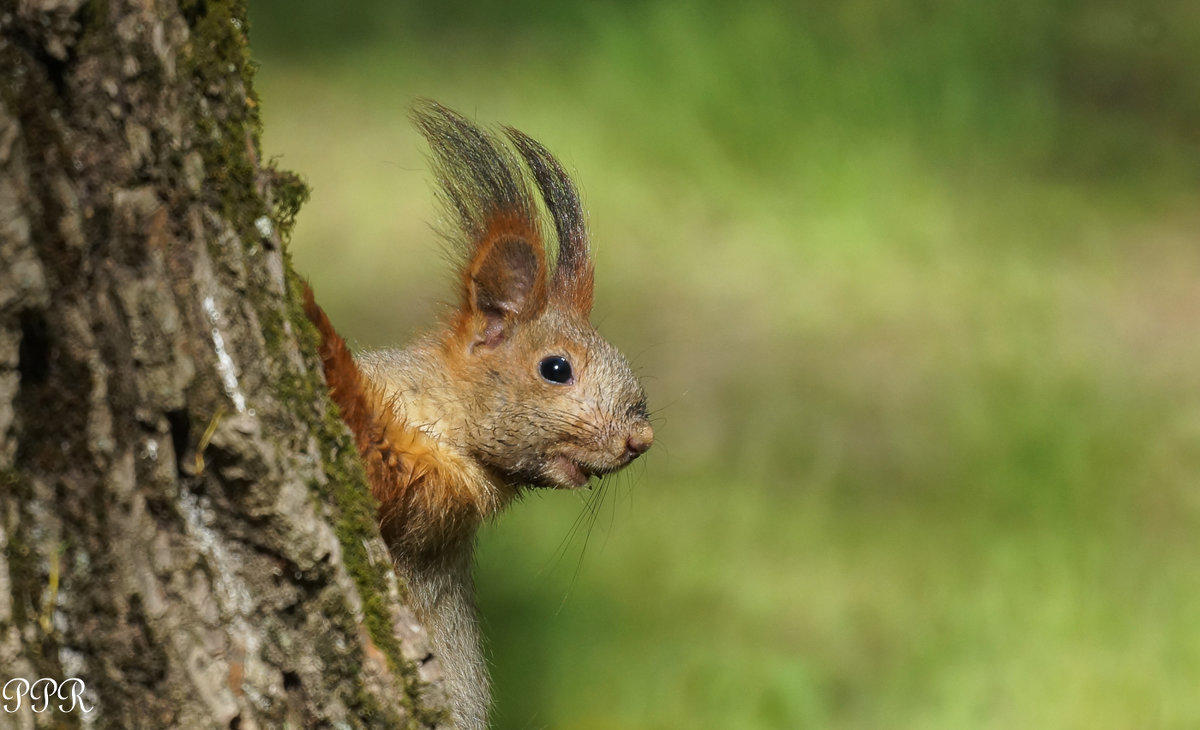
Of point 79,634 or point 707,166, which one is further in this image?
point 707,166

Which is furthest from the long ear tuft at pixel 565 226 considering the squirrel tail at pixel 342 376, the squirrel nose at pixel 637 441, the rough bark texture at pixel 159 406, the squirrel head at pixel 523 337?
the rough bark texture at pixel 159 406

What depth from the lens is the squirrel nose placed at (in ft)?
8.91

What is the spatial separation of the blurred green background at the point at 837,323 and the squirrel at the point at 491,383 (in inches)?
21.2

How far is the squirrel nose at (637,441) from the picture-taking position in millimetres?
2717

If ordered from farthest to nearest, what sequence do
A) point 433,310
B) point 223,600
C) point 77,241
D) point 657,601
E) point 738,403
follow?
point 738,403
point 657,601
point 433,310
point 223,600
point 77,241

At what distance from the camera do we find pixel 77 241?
135cm

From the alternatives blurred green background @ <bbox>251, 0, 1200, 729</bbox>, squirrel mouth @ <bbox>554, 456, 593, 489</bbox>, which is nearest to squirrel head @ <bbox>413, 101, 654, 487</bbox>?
squirrel mouth @ <bbox>554, 456, 593, 489</bbox>

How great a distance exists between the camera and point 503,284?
2.80 metres

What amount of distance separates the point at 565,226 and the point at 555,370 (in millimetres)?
353

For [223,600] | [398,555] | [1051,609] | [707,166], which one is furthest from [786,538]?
[223,600]

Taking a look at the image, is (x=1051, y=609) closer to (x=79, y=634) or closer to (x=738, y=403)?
(x=738, y=403)

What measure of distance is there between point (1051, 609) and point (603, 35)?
2.98 m

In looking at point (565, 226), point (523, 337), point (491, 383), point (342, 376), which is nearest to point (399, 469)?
point (342, 376)

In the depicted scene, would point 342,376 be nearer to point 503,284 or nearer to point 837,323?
point 503,284
